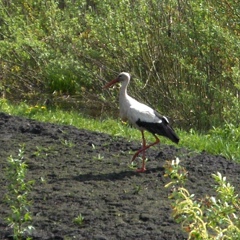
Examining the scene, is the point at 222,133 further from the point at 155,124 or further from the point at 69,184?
the point at 69,184

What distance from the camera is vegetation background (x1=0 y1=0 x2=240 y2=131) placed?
38.3ft

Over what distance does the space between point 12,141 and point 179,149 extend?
6.34 ft

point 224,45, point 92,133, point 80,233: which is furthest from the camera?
point 224,45

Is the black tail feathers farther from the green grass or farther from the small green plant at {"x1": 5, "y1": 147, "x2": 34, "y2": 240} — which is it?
the small green plant at {"x1": 5, "y1": 147, "x2": 34, "y2": 240}

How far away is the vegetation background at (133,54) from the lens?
11680 millimetres

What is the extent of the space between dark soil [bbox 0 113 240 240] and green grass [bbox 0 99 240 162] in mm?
376

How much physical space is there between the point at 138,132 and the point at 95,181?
9.23ft

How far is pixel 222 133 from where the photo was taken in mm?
10484

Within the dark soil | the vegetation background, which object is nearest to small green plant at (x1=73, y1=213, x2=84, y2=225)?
the dark soil

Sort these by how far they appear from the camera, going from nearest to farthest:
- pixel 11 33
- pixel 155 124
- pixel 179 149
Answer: pixel 155 124 → pixel 179 149 → pixel 11 33

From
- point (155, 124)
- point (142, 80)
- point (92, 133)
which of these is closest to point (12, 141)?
point (92, 133)

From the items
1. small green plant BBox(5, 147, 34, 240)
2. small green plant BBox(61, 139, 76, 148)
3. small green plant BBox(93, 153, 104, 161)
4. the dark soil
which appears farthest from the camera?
small green plant BBox(61, 139, 76, 148)

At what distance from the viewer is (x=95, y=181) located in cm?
782

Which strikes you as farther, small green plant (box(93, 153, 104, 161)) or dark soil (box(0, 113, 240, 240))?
small green plant (box(93, 153, 104, 161))
